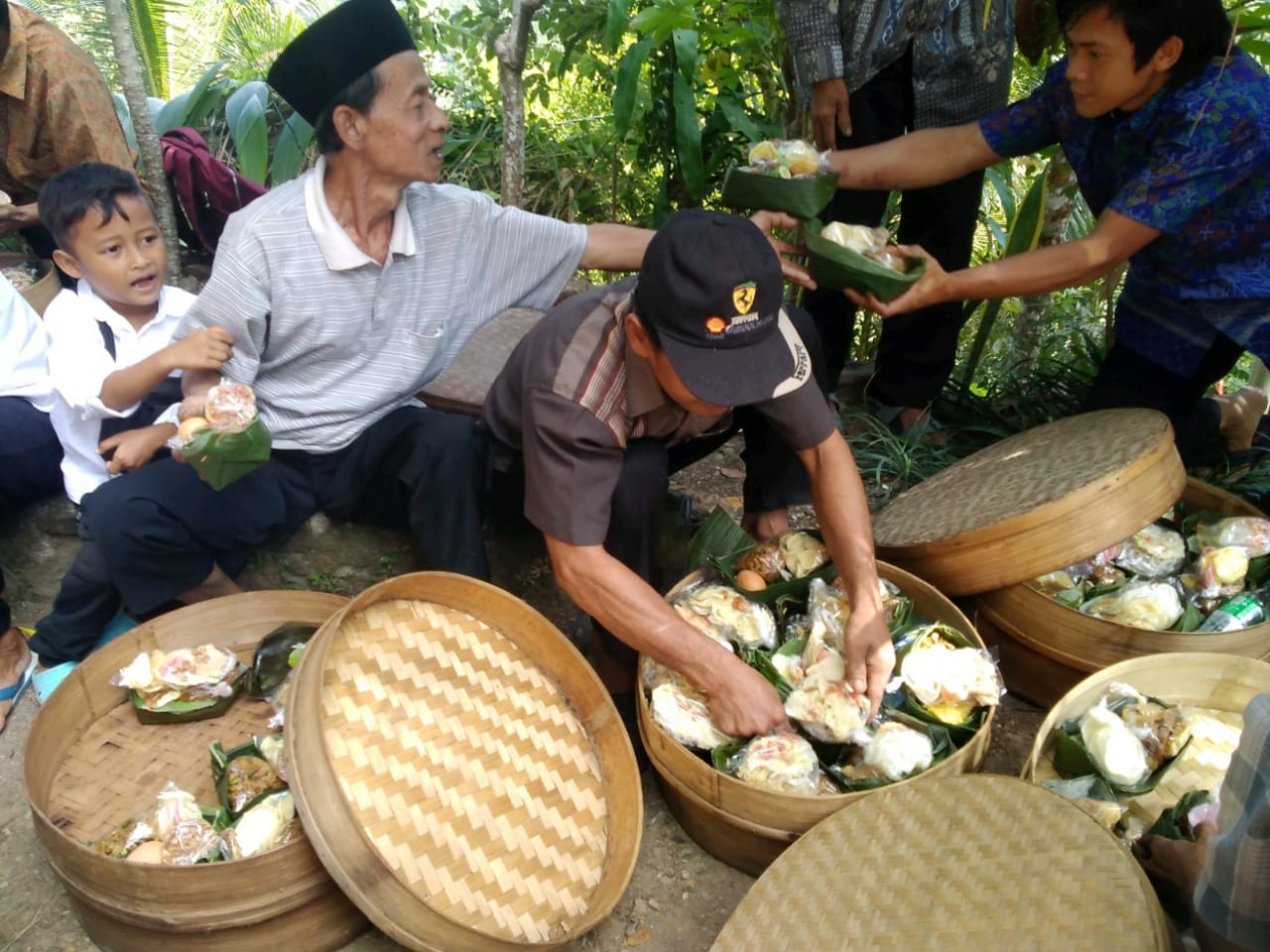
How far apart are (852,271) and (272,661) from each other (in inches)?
67.9

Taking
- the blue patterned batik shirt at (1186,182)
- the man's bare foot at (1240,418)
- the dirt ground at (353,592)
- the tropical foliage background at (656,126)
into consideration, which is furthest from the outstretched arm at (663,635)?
the man's bare foot at (1240,418)

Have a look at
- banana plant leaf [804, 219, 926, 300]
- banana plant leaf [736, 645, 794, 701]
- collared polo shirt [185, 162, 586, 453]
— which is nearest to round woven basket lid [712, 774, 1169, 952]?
banana plant leaf [736, 645, 794, 701]

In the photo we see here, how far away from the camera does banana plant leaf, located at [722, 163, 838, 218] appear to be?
2449 mm

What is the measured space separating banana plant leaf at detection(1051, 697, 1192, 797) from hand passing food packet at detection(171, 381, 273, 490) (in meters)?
1.84

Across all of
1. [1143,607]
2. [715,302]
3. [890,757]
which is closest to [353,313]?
[715,302]

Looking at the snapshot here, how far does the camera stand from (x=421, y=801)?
5.98 ft

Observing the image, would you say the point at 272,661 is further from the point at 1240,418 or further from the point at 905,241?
the point at 1240,418

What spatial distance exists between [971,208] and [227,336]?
2423mm

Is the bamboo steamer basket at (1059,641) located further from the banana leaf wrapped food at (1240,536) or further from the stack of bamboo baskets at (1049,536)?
the banana leaf wrapped food at (1240,536)

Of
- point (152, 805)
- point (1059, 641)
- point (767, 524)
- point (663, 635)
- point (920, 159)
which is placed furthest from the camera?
point (920, 159)

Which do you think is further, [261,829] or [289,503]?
[289,503]

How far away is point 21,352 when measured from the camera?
8.70 ft

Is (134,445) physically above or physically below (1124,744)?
above

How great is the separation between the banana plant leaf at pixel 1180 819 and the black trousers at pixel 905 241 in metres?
1.78
